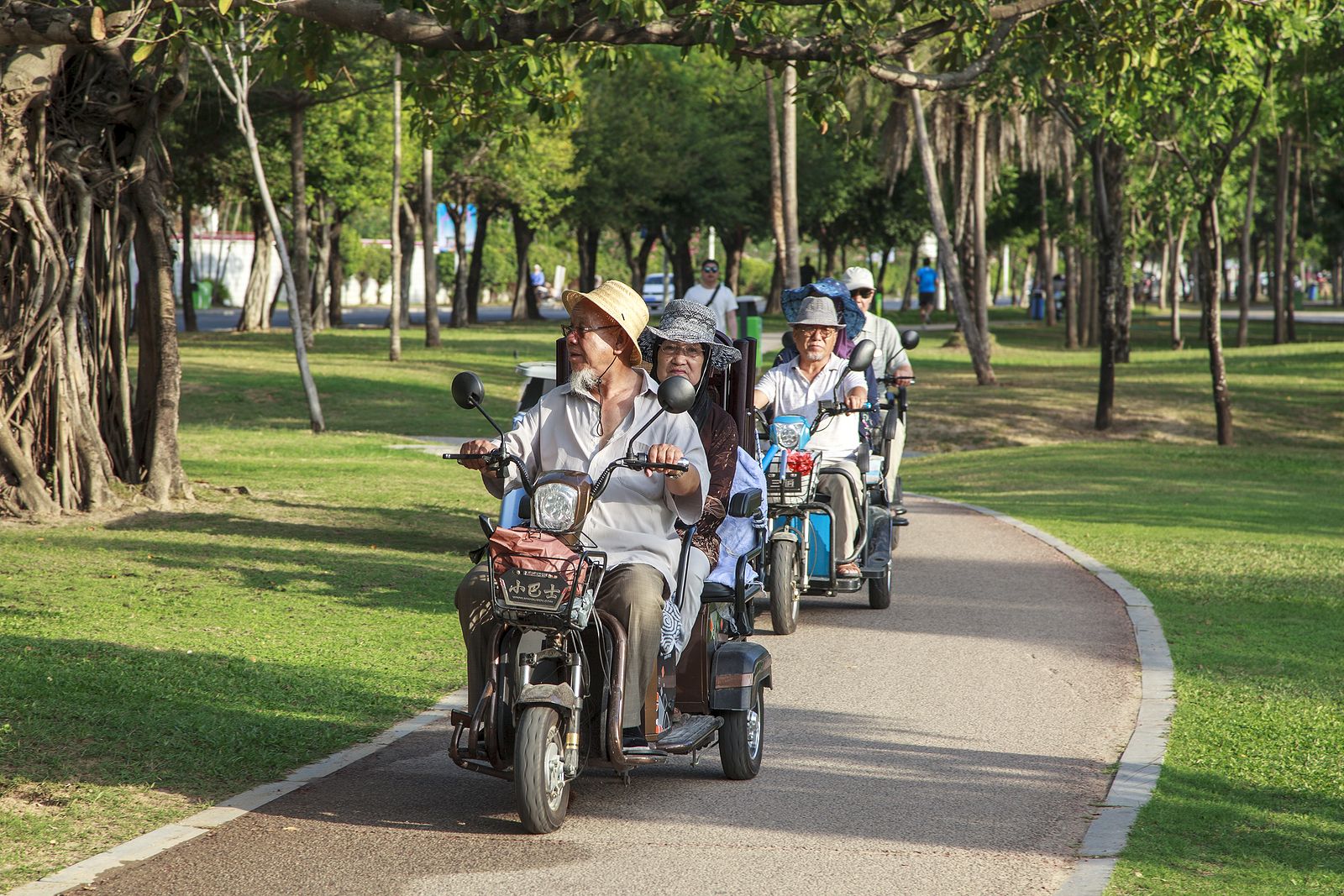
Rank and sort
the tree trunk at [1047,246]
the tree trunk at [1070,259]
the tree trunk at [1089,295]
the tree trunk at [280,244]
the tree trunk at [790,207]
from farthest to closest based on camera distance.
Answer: the tree trunk at [1047,246] → the tree trunk at [1089,295] → the tree trunk at [1070,259] → the tree trunk at [790,207] → the tree trunk at [280,244]

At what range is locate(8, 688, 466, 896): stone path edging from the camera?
187 inches

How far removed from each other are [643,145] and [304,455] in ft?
112

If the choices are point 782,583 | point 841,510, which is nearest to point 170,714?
point 782,583

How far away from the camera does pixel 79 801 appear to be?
218 inches

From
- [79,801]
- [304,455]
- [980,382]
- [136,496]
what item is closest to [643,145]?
[980,382]

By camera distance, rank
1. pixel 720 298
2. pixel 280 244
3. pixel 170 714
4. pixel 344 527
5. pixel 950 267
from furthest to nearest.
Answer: pixel 950 267 < pixel 280 244 < pixel 720 298 < pixel 344 527 < pixel 170 714

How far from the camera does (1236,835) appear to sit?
5422mm

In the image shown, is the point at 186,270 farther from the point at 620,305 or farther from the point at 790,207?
the point at 620,305

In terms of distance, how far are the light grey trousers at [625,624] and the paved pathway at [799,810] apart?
456mm

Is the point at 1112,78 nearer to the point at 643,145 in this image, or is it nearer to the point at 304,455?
the point at 304,455

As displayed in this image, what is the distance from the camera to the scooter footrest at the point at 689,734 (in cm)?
564

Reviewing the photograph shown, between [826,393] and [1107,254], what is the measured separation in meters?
16.8

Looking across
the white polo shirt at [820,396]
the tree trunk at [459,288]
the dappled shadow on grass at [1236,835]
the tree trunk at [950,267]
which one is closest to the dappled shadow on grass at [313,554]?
the white polo shirt at [820,396]

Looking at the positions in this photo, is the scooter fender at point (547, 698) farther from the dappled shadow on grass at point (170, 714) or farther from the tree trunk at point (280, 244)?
the tree trunk at point (280, 244)
